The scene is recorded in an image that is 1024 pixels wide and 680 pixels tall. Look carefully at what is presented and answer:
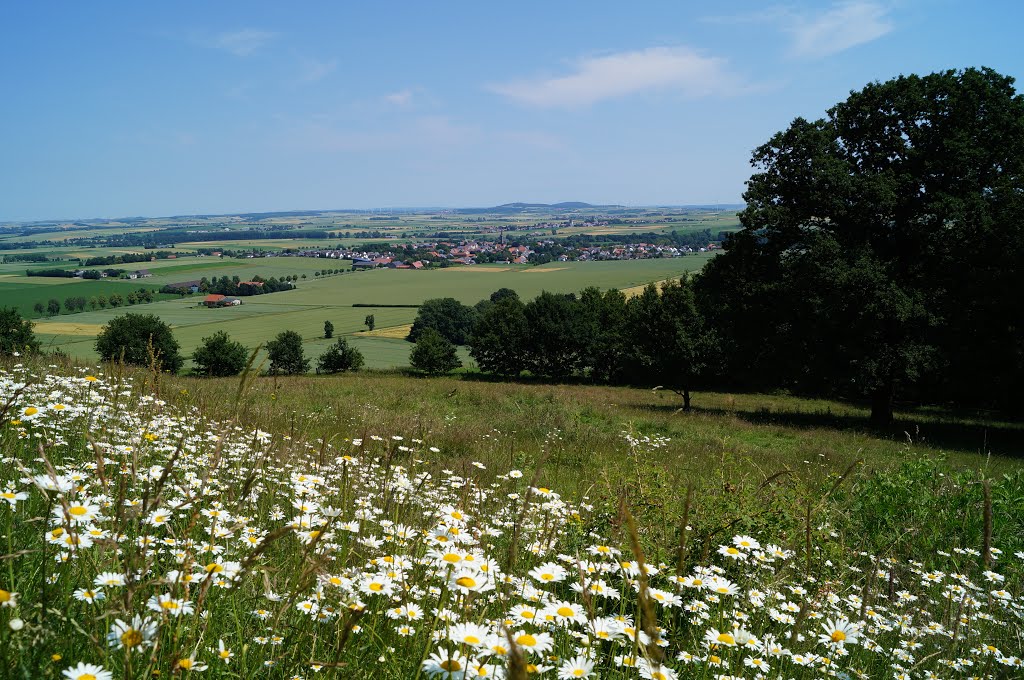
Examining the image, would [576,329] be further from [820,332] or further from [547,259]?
[547,259]

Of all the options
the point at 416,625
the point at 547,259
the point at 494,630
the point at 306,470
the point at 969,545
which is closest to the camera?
the point at 494,630

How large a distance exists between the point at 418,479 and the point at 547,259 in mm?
130611

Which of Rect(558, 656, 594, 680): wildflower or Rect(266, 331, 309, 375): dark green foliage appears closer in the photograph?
Rect(558, 656, 594, 680): wildflower

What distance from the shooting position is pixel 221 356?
46.3 meters

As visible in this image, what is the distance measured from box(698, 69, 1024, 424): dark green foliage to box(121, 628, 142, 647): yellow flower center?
805 inches

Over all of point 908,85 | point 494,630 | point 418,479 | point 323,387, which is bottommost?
point 323,387

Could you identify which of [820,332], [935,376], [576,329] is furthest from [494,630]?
[576,329]

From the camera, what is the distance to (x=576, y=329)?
5138 cm

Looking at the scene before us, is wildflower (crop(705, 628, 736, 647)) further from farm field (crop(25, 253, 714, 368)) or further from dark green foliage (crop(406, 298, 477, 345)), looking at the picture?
dark green foliage (crop(406, 298, 477, 345))

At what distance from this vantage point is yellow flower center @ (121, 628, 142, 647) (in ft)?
5.06

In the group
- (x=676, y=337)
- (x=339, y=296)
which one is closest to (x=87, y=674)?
(x=676, y=337)

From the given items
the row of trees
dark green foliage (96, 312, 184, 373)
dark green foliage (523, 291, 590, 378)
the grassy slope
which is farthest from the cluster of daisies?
the row of trees

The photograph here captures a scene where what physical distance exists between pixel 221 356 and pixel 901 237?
144 ft

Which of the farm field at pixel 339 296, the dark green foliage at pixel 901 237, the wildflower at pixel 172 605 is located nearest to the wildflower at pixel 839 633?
the wildflower at pixel 172 605
